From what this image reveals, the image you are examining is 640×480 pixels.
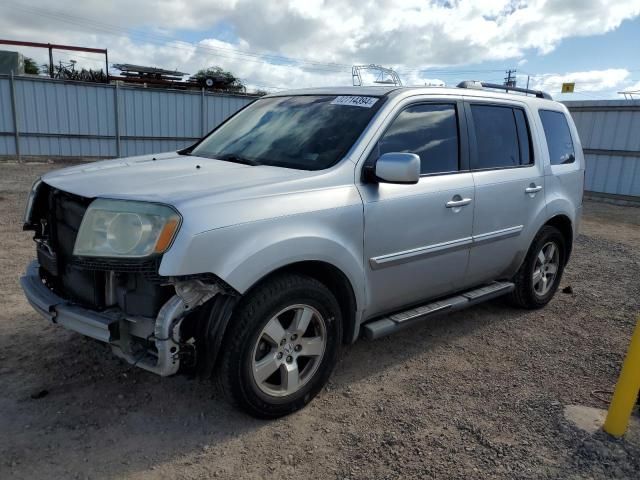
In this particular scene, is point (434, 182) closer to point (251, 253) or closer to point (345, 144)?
point (345, 144)

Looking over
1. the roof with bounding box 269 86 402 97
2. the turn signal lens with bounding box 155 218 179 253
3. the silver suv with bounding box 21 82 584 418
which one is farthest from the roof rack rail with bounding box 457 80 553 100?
the turn signal lens with bounding box 155 218 179 253

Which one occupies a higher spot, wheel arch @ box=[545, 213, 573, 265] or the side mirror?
the side mirror

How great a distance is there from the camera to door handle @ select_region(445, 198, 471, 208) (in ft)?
12.2

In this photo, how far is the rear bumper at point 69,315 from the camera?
2623 mm

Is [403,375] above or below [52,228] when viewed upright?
below

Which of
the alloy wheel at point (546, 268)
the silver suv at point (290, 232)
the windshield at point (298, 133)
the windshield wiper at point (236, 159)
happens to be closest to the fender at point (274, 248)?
the silver suv at point (290, 232)

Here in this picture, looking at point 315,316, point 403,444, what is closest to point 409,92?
point 315,316

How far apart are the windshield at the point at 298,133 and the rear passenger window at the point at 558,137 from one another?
7.07 feet

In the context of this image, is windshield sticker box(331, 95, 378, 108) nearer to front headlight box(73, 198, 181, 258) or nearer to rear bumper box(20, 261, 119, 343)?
front headlight box(73, 198, 181, 258)

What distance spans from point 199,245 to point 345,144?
1.27m

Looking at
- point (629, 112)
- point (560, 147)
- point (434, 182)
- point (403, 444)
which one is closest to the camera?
point (403, 444)

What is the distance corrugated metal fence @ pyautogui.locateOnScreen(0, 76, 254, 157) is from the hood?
13.9 meters

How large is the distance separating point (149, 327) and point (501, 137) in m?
3.20

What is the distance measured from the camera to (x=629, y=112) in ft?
42.8
